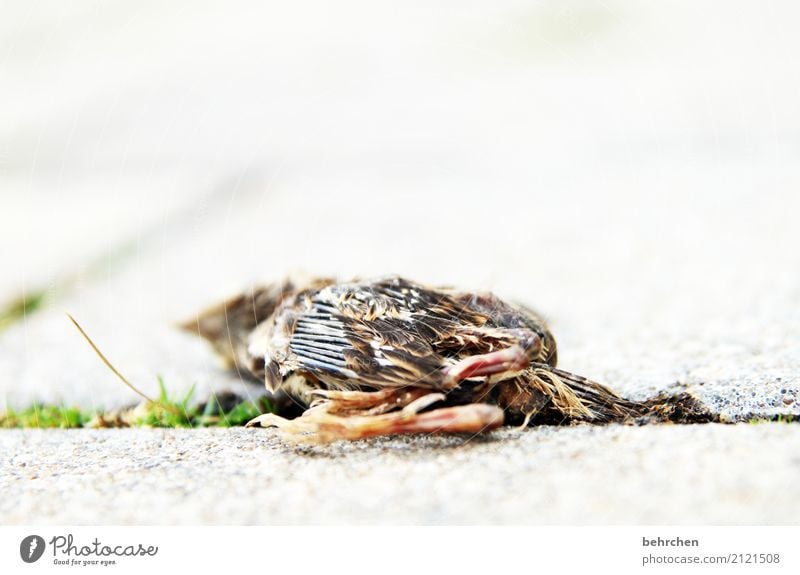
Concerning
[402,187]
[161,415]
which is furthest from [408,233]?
[161,415]

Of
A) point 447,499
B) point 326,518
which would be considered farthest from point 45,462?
point 447,499

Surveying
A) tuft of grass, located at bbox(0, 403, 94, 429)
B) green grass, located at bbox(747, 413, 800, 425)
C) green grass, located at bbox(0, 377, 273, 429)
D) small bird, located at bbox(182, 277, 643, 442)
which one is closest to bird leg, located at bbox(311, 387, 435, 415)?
small bird, located at bbox(182, 277, 643, 442)

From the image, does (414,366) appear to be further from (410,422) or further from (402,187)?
(402,187)

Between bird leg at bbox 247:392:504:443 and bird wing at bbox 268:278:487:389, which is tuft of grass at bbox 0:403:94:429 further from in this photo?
bird leg at bbox 247:392:504:443

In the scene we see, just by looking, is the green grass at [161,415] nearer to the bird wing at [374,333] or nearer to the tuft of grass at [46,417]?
the tuft of grass at [46,417]

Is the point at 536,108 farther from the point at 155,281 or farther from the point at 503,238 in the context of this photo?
the point at 155,281

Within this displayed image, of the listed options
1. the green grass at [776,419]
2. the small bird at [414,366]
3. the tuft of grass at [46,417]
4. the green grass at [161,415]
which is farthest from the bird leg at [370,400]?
the tuft of grass at [46,417]
